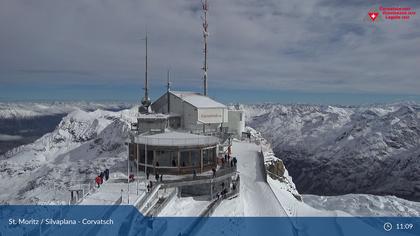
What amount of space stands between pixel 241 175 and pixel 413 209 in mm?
39519

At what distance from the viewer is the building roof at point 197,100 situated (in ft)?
153

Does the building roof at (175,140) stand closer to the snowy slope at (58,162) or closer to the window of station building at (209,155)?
the window of station building at (209,155)

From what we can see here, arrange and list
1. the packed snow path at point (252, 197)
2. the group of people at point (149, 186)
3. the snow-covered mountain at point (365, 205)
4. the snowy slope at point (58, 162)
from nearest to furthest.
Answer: the group of people at point (149, 186) < the packed snow path at point (252, 197) < the snow-covered mountain at point (365, 205) < the snowy slope at point (58, 162)

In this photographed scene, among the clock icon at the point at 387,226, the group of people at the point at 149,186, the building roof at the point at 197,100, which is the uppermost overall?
the building roof at the point at 197,100

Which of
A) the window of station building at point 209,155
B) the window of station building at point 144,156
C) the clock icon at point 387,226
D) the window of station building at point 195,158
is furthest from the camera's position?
the window of station building at point 209,155

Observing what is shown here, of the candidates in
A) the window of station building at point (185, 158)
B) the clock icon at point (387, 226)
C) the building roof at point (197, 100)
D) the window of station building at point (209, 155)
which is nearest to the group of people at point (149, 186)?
the window of station building at point (185, 158)

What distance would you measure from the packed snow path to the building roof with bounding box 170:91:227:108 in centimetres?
886

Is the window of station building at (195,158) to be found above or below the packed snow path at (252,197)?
above

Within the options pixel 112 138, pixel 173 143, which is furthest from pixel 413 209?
pixel 112 138

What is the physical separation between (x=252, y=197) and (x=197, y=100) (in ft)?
66.9

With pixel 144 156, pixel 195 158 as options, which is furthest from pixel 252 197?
pixel 144 156

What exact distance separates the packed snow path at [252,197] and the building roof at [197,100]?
8.86 m

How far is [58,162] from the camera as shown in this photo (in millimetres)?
149000

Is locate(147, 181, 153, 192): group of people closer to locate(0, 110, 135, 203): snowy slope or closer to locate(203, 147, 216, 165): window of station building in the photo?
locate(203, 147, 216, 165): window of station building
